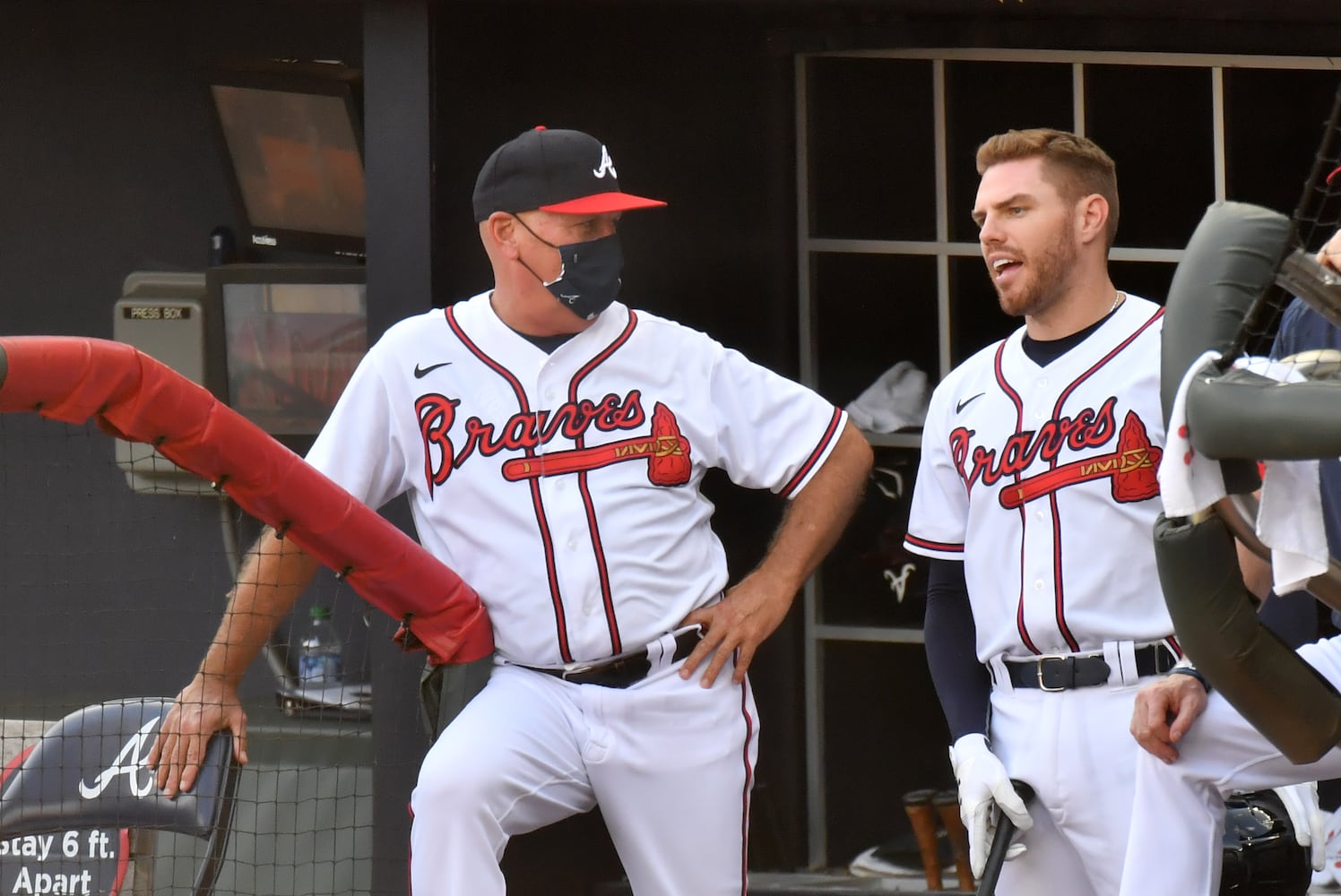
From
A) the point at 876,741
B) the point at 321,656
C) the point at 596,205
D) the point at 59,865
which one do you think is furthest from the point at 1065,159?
the point at 59,865

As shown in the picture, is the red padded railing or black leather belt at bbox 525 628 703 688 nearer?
the red padded railing

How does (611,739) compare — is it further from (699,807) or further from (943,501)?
(943,501)

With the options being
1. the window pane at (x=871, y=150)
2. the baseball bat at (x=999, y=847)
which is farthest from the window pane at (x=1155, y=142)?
the baseball bat at (x=999, y=847)

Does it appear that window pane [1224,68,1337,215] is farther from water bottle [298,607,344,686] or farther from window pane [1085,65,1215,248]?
water bottle [298,607,344,686]

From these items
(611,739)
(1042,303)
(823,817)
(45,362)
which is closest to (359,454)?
(611,739)

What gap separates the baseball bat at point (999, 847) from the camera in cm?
265

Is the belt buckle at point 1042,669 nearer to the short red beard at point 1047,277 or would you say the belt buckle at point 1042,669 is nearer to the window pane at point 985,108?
Result: the short red beard at point 1047,277

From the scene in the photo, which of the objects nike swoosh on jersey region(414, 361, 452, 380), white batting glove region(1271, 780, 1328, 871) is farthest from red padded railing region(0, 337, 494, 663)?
white batting glove region(1271, 780, 1328, 871)

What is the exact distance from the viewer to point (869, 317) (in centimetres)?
432

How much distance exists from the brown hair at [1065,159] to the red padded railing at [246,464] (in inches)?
44.7

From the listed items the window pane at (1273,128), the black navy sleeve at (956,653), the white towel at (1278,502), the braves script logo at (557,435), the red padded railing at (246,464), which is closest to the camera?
the white towel at (1278,502)

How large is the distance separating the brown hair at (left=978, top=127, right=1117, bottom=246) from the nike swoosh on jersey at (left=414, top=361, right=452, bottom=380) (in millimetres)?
982

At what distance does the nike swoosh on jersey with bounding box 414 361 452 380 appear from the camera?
3.07 meters

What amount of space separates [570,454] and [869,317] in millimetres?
1501
